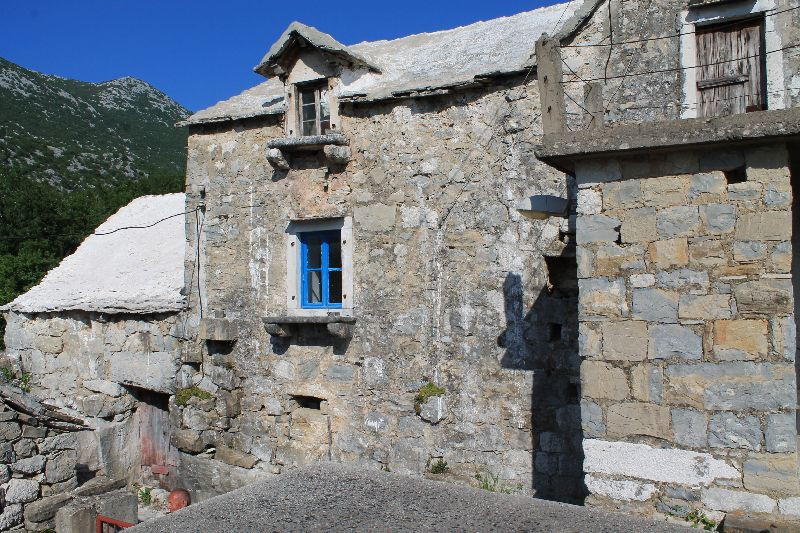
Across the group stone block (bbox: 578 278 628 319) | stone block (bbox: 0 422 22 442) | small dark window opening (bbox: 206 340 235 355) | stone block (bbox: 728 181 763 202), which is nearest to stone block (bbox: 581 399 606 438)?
stone block (bbox: 578 278 628 319)

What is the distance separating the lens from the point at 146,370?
1121cm

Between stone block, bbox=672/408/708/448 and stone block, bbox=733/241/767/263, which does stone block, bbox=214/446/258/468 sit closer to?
stone block, bbox=672/408/708/448

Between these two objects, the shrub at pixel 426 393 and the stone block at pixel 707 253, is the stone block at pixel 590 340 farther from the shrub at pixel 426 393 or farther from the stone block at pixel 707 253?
the shrub at pixel 426 393

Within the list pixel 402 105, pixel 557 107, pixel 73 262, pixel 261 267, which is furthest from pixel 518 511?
pixel 73 262

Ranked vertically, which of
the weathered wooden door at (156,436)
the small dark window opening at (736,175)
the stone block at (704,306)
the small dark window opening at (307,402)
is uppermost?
the small dark window opening at (736,175)

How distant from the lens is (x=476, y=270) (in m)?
8.17

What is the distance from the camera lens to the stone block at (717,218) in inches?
171

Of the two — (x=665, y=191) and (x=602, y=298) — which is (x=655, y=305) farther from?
(x=665, y=191)

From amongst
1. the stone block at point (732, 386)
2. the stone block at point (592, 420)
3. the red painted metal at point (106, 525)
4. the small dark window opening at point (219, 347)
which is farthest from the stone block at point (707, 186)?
the small dark window opening at point (219, 347)

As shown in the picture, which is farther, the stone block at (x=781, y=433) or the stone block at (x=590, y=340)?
the stone block at (x=590, y=340)

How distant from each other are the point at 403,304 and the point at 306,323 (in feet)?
4.67

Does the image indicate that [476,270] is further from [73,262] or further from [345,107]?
[73,262]

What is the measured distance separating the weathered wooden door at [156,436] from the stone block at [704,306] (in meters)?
9.34

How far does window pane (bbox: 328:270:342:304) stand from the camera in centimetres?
943
